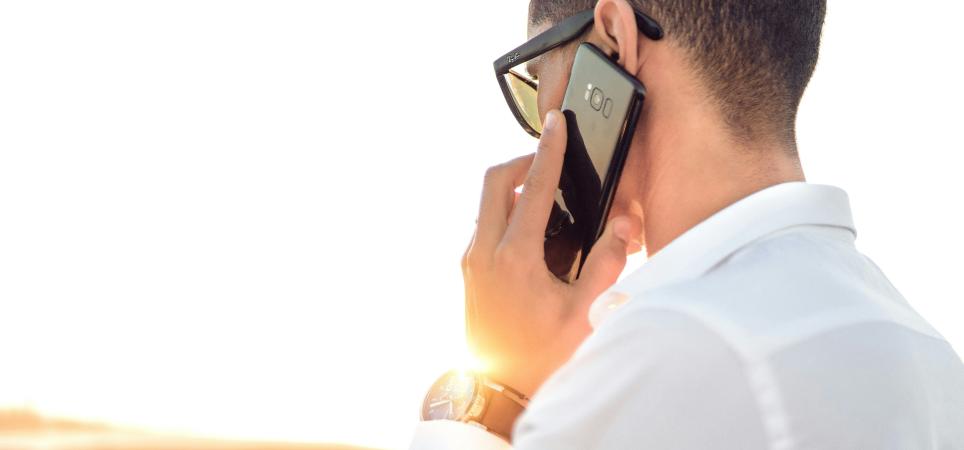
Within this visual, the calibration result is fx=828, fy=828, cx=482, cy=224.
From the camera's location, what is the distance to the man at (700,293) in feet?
2.91

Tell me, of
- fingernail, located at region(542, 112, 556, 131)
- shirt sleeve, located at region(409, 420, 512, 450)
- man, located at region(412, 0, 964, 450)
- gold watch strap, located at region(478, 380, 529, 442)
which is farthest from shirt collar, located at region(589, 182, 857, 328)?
fingernail, located at region(542, 112, 556, 131)

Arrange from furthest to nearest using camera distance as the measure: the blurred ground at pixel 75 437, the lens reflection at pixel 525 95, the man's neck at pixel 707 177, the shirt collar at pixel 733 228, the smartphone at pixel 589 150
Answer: the blurred ground at pixel 75 437, the lens reflection at pixel 525 95, the smartphone at pixel 589 150, the man's neck at pixel 707 177, the shirt collar at pixel 733 228

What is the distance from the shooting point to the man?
0.89 meters

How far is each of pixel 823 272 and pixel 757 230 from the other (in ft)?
0.35

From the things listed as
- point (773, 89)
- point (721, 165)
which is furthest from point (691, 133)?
point (773, 89)

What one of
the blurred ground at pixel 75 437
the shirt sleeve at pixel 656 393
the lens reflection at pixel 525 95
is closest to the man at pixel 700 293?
the shirt sleeve at pixel 656 393

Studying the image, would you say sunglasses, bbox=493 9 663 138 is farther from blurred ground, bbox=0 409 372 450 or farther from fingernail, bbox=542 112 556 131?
blurred ground, bbox=0 409 372 450

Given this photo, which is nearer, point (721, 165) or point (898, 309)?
point (898, 309)

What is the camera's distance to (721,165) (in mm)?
1331

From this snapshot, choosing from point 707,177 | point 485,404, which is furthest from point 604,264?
point 485,404

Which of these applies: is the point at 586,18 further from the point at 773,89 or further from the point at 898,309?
the point at 898,309

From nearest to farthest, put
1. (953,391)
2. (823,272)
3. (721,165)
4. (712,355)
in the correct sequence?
(712,355), (823,272), (953,391), (721,165)

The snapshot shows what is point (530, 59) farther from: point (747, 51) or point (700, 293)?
point (700, 293)

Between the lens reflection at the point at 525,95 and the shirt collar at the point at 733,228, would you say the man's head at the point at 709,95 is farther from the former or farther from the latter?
the lens reflection at the point at 525,95
